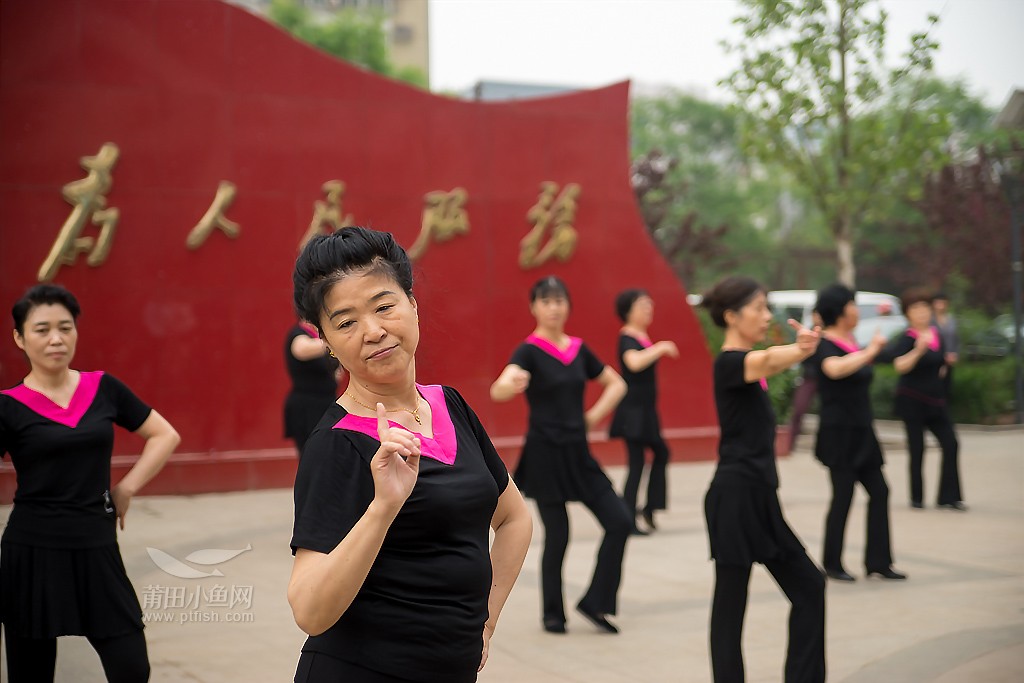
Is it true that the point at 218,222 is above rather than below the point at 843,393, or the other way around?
above

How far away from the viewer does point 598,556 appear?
233 inches

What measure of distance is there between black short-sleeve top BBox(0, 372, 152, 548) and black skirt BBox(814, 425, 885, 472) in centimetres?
472

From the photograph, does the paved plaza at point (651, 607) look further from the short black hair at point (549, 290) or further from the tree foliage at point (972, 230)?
the tree foliage at point (972, 230)

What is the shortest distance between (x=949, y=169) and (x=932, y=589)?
22.9 metres

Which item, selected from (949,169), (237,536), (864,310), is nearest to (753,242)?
(949,169)

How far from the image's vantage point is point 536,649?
5664mm

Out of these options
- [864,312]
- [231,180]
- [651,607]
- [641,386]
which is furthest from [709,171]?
[651,607]

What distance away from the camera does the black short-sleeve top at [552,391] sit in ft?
20.2

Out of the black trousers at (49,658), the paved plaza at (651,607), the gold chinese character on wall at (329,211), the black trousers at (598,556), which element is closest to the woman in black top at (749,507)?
the paved plaza at (651,607)

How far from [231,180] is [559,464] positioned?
19.6ft

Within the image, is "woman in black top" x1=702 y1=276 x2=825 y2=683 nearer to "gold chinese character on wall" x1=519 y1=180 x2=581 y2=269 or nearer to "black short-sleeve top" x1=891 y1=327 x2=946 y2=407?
"black short-sleeve top" x1=891 y1=327 x2=946 y2=407

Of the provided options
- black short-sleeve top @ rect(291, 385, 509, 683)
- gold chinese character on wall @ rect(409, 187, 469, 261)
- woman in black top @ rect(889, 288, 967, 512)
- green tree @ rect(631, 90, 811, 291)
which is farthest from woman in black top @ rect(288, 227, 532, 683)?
green tree @ rect(631, 90, 811, 291)

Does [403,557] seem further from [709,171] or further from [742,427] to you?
[709,171]

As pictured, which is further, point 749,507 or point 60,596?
point 749,507
